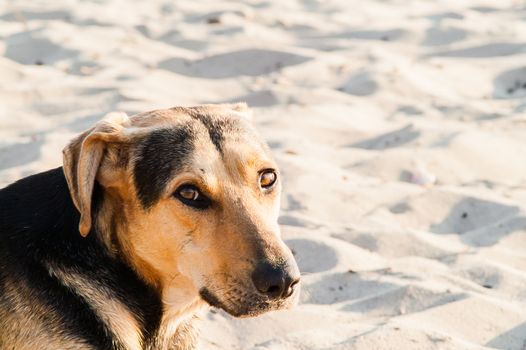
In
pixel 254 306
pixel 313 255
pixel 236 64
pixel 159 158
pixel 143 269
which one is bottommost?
pixel 236 64

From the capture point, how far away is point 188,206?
157 inches

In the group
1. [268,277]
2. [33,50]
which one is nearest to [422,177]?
[268,277]

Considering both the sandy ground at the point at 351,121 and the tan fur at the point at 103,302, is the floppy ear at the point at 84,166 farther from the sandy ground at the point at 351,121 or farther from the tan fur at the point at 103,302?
the sandy ground at the point at 351,121

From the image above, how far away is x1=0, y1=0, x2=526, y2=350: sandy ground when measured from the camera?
5.38 m

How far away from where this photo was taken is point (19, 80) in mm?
8820

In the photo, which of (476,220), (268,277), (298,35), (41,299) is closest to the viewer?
(268,277)

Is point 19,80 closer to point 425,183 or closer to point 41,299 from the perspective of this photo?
point 425,183

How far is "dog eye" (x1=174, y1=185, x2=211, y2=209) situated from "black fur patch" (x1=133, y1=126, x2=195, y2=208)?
7cm

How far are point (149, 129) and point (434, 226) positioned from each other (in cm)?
297

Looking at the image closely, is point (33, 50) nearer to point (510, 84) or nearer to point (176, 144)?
point (510, 84)

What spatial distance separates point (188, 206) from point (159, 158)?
0.26m

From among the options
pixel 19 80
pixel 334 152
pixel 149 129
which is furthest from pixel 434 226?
pixel 19 80

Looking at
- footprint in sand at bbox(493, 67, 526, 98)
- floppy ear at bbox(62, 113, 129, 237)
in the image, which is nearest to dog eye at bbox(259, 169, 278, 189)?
floppy ear at bbox(62, 113, 129, 237)

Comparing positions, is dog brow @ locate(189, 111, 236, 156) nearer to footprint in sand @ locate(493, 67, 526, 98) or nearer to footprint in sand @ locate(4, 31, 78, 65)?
footprint in sand @ locate(493, 67, 526, 98)
